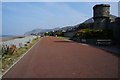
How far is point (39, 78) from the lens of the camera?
4.66 metres

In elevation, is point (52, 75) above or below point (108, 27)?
below

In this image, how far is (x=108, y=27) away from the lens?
19188mm

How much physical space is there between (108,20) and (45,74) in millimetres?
17415

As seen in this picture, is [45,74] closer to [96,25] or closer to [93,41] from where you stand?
[93,41]

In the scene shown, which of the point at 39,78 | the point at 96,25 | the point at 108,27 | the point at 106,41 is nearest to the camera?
the point at 39,78

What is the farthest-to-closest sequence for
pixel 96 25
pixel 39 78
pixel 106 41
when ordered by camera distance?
pixel 96 25
pixel 106 41
pixel 39 78

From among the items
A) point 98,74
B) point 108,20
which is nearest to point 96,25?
point 108,20

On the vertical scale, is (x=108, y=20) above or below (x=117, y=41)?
above

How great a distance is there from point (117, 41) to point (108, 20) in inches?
199

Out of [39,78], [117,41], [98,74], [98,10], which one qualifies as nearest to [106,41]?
[117,41]

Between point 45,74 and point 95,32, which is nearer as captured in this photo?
point 45,74

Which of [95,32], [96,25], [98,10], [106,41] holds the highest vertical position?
[98,10]

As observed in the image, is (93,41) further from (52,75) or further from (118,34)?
(52,75)

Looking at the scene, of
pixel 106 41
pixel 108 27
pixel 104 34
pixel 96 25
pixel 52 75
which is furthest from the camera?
pixel 96 25
